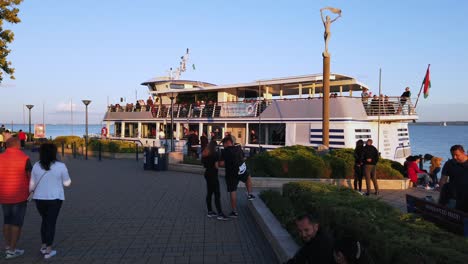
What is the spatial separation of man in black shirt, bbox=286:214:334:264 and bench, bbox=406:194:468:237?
245cm

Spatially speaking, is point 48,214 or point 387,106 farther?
point 387,106

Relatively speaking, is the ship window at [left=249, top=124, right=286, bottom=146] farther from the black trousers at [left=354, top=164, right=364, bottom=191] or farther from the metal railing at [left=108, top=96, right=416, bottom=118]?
the black trousers at [left=354, top=164, right=364, bottom=191]

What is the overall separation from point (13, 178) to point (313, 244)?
15.0ft

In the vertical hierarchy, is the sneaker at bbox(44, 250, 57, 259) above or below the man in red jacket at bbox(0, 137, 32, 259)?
below

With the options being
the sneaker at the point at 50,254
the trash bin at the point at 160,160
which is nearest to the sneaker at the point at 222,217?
the sneaker at the point at 50,254

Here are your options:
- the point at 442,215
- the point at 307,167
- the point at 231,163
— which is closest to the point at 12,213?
the point at 231,163

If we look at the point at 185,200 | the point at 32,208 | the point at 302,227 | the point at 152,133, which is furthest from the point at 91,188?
the point at 152,133

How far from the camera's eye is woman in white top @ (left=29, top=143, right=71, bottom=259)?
569 centimetres

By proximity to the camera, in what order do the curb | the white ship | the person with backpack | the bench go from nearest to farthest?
the bench, the curb, the person with backpack, the white ship

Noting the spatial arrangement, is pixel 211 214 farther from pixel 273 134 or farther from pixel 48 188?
pixel 273 134

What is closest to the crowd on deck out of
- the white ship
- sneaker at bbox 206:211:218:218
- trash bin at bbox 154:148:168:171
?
the white ship

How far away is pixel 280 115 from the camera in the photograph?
21.0m

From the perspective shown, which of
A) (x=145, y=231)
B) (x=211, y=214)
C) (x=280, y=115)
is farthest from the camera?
(x=280, y=115)

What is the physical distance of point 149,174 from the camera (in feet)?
53.5
